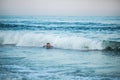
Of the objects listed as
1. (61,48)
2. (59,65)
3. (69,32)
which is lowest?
(59,65)

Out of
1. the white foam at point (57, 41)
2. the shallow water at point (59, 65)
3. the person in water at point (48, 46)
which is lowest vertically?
the shallow water at point (59, 65)

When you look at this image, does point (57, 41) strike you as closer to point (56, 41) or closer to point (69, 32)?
point (56, 41)

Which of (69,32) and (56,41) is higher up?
(69,32)

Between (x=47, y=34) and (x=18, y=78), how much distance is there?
27.7 inches

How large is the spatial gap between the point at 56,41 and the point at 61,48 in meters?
0.12

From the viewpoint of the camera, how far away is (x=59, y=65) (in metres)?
3.50

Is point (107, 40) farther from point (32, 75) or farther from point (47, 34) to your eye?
point (32, 75)

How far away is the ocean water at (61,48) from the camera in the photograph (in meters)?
3.49

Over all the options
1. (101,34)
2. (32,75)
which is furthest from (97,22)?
(32,75)

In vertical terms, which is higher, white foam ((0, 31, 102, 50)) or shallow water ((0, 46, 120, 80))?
A: white foam ((0, 31, 102, 50))

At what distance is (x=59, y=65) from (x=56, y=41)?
330mm

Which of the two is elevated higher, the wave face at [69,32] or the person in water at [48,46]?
the wave face at [69,32]

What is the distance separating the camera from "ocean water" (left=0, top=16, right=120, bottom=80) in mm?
3492

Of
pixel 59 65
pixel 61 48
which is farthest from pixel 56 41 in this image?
pixel 59 65
